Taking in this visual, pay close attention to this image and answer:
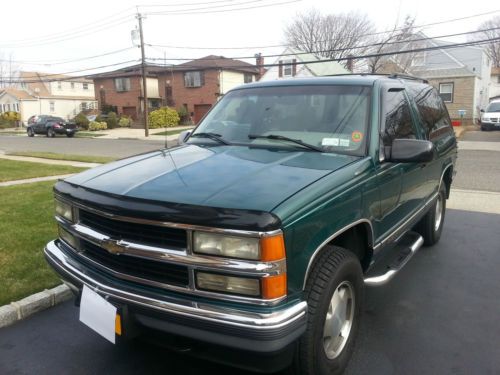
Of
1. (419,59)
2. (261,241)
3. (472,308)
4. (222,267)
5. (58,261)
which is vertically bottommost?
(472,308)

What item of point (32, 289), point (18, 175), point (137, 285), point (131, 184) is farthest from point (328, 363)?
point (18, 175)

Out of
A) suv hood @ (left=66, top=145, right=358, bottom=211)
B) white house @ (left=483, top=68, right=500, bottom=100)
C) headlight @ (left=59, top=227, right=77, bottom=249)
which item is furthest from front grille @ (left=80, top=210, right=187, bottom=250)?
white house @ (left=483, top=68, right=500, bottom=100)

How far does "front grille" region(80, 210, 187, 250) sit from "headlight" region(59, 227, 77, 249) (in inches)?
14.9

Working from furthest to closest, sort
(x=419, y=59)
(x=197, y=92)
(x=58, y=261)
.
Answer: (x=197, y=92), (x=419, y=59), (x=58, y=261)

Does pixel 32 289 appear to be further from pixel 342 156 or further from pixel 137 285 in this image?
pixel 342 156

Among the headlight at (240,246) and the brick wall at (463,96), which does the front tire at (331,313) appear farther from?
the brick wall at (463,96)

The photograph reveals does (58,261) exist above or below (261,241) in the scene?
below

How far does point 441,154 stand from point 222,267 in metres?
3.56

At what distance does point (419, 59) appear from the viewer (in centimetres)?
3506

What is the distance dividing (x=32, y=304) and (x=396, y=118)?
339cm

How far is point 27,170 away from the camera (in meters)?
11.4

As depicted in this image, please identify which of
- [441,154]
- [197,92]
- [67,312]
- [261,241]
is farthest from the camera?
[197,92]

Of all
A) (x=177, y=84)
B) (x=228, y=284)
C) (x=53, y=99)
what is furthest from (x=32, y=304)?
(x=53, y=99)

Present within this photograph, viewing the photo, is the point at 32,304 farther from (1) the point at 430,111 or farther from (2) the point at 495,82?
(2) the point at 495,82
